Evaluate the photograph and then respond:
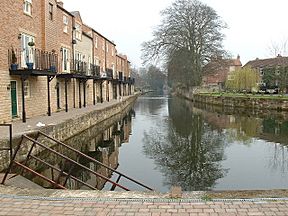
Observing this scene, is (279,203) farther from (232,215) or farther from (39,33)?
(39,33)

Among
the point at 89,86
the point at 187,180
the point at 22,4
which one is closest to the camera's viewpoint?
the point at 187,180

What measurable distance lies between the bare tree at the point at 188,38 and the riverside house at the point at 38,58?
20.5 meters

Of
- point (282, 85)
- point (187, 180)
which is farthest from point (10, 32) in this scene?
point (282, 85)

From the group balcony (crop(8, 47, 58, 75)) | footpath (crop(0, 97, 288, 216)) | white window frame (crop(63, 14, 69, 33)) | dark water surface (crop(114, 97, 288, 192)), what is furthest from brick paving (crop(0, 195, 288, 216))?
white window frame (crop(63, 14, 69, 33))

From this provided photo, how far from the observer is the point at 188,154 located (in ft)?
46.3

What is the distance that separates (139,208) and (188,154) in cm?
931

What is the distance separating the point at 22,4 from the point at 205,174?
13.5m

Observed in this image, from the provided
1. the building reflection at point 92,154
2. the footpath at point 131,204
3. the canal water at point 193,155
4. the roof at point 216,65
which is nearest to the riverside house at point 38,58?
the building reflection at point 92,154

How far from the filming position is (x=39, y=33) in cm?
2011

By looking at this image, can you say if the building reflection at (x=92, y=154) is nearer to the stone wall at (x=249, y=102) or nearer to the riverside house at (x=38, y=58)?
the riverside house at (x=38, y=58)

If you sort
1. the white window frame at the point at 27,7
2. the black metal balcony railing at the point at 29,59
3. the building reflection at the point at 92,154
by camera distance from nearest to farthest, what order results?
the building reflection at the point at 92,154 < the black metal balcony railing at the point at 29,59 < the white window frame at the point at 27,7

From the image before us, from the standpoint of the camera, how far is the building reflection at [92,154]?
10.0 meters

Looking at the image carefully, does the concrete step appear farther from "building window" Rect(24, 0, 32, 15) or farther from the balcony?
"building window" Rect(24, 0, 32, 15)

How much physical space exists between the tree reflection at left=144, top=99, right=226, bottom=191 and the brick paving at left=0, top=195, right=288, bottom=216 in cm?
449
